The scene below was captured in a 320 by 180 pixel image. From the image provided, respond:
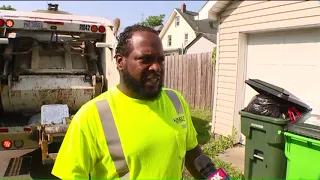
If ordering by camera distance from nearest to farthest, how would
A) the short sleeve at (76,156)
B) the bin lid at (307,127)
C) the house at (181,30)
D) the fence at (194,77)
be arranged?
the short sleeve at (76,156) < the bin lid at (307,127) < the fence at (194,77) < the house at (181,30)

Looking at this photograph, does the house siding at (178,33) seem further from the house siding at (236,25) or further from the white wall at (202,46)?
the house siding at (236,25)

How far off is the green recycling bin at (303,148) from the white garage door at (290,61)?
166cm

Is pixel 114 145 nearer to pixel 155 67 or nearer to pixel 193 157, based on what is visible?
pixel 155 67

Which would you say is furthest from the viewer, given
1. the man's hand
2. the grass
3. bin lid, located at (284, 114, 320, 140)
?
the grass

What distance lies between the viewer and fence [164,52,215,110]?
917cm

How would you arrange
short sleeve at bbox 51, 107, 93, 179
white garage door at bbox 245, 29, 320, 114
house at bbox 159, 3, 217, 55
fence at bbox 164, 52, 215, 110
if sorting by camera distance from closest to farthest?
short sleeve at bbox 51, 107, 93, 179 → white garage door at bbox 245, 29, 320, 114 → fence at bbox 164, 52, 215, 110 → house at bbox 159, 3, 217, 55

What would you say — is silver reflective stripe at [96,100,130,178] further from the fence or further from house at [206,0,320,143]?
the fence

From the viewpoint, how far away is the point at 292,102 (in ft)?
11.9

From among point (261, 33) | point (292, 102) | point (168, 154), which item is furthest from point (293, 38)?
point (168, 154)

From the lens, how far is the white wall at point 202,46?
82.4 feet

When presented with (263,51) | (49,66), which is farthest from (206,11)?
(49,66)

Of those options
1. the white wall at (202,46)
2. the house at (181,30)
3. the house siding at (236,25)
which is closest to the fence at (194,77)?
the house siding at (236,25)

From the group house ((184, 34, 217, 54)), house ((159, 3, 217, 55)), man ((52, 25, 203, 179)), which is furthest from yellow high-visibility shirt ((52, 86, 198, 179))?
house ((159, 3, 217, 55))

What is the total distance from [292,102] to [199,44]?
23.2m
